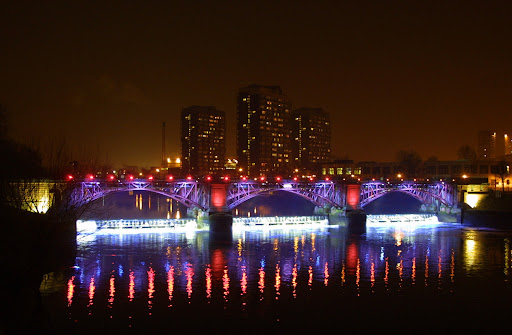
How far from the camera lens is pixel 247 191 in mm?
80562

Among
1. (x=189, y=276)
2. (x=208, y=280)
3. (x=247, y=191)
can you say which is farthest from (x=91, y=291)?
(x=247, y=191)

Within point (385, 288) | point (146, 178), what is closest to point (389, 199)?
point (146, 178)

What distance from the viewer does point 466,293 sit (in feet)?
127

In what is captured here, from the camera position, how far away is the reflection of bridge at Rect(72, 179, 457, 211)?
69.6m

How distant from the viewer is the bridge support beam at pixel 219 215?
7144 cm

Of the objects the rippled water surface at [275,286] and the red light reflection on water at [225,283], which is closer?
the rippled water surface at [275,286]

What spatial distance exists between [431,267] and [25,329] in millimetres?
34810

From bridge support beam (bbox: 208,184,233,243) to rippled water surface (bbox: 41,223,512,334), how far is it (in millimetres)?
5291

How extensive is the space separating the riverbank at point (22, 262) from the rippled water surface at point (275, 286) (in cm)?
130

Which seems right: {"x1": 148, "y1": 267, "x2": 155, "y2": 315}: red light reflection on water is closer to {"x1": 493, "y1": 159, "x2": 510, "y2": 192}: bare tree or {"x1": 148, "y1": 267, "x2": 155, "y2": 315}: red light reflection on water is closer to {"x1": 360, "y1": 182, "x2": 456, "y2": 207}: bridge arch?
{"x1": 360, "y1": 182, "x2": 456, "y2": 207}: bridge arch

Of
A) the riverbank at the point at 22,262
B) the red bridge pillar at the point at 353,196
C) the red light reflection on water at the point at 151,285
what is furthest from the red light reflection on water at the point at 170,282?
the red bridge pillar at the point at 353,196

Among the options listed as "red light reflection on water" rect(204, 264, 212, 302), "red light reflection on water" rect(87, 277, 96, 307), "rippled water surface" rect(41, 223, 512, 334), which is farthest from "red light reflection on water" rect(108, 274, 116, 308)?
"red light reflection on water" rect(204, 264, 212, 302)

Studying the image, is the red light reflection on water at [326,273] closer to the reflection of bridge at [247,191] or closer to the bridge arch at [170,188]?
the reflection of bridge at [247,191]

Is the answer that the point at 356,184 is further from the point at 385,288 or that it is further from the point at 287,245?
the point at 385,288
